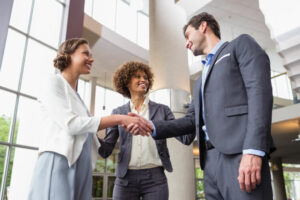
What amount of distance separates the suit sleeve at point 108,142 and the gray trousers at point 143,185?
276 millimetres

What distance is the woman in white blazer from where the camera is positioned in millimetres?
1447

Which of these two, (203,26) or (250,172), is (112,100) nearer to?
(203,26)

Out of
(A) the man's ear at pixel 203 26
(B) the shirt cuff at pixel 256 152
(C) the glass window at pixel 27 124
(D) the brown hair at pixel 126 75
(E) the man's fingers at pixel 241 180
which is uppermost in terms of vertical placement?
(A) the man's ear at pixel 203 26

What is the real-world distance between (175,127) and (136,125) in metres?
0.28

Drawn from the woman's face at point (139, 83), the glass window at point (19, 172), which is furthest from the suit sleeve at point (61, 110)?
the glass window at point (19, 172)

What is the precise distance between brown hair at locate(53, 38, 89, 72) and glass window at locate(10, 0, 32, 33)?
51.9 inches

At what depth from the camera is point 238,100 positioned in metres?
1.46

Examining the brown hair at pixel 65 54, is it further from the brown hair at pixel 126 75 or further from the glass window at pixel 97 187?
the glass window at pixel 97 187

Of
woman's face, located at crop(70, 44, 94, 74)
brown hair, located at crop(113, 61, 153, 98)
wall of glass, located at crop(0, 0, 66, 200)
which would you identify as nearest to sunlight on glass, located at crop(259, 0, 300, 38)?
brown hair, located at crop(113, 61, 153, 98)

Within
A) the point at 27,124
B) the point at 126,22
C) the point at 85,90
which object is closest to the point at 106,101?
the point at 85,90

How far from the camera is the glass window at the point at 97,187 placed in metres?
11.7

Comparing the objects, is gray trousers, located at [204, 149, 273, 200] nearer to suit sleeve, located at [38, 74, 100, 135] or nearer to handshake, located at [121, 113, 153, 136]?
handshake, located at [121, 113, 153, 136]

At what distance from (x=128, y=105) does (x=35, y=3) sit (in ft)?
6.24

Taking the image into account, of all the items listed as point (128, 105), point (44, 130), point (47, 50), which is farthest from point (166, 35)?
point (44, 130)
